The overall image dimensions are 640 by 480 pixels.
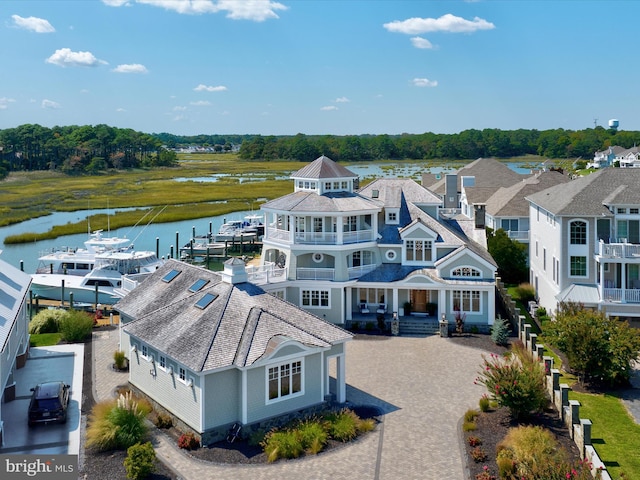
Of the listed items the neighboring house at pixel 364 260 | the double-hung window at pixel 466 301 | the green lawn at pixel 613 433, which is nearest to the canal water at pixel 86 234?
the neighboring house at pixel 364 260

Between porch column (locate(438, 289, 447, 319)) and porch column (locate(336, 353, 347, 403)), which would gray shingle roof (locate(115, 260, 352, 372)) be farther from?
porch column (locate(438, 289, 447, 319))

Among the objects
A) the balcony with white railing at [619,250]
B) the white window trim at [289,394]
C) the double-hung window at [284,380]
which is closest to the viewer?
the white window trim at [289,394]

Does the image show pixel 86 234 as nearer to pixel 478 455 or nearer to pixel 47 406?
pixel 47 406

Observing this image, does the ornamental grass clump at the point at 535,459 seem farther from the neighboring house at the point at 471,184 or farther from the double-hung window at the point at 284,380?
the neighboring house at the point at 471,184

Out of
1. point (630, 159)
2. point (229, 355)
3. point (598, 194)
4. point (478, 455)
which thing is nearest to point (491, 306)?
point (598, 194)

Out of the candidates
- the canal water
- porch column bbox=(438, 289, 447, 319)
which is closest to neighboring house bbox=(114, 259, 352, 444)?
porch column bbox=(438, 289, 447, 319)
